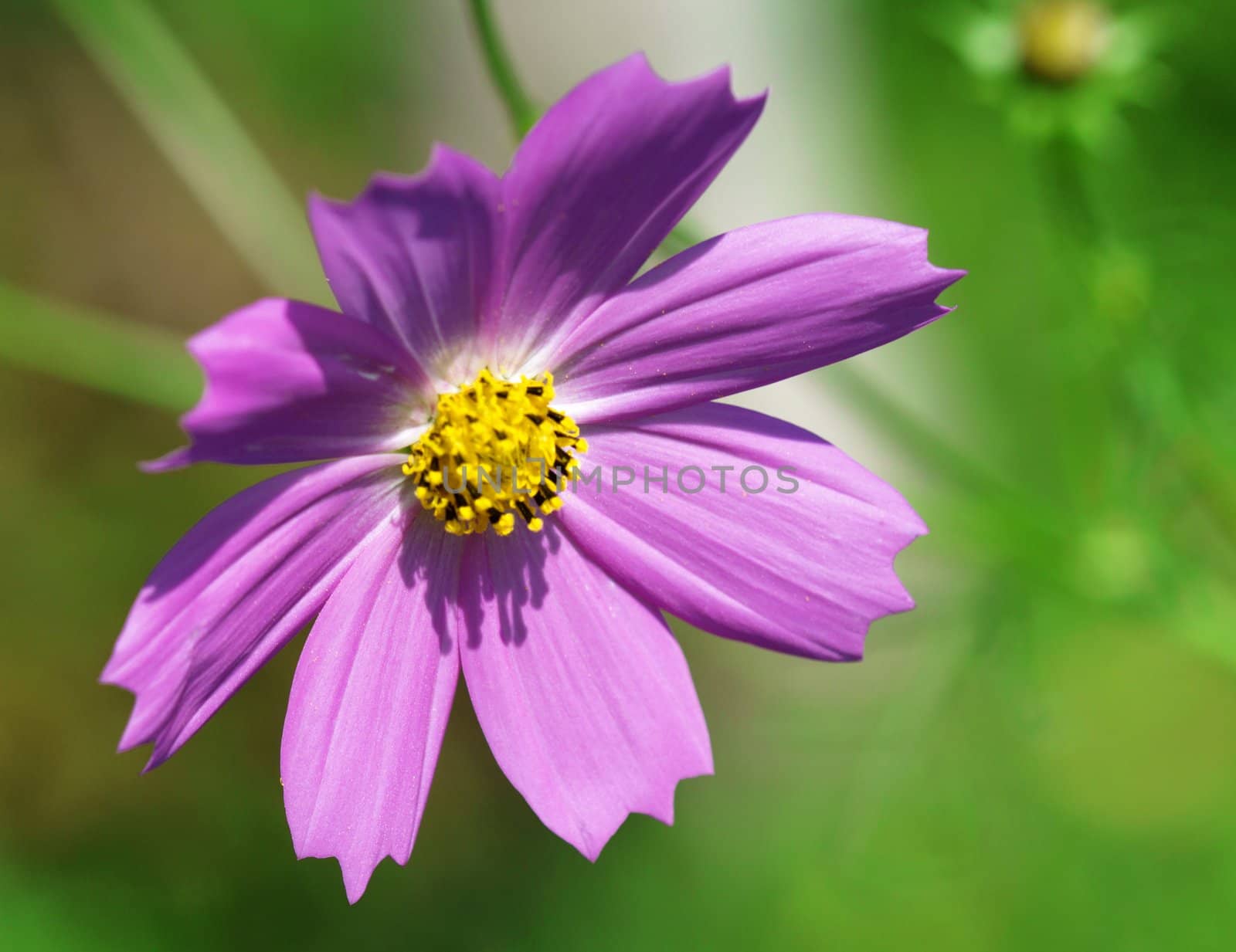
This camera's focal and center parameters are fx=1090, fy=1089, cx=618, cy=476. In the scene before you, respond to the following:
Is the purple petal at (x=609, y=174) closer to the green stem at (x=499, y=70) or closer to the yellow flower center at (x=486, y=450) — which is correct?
the yellow flower center at (x=486, y=450)

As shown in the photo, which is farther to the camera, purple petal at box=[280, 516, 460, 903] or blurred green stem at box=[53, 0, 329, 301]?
blurred green stem at box=[53, 0, 329, 301]

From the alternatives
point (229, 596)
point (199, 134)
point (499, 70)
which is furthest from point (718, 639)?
point (229, 596)

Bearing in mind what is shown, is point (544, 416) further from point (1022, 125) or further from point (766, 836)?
point (766, 836)

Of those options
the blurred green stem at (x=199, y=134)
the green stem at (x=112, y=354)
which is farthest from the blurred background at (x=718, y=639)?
the green stem at (x=112, y=354)

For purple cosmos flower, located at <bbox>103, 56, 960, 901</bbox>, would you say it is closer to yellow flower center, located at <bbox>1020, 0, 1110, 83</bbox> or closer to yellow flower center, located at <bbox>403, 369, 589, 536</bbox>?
yellow flower center, located at <bbox>403, 369, 589, 536</bbox>

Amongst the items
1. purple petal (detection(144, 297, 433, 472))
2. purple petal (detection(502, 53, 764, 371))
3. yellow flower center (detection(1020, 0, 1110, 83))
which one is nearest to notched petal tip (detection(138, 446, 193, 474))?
purple petal (detection(144, 297, 433, 472))

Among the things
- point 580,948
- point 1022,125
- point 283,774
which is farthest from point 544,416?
point 580,948
